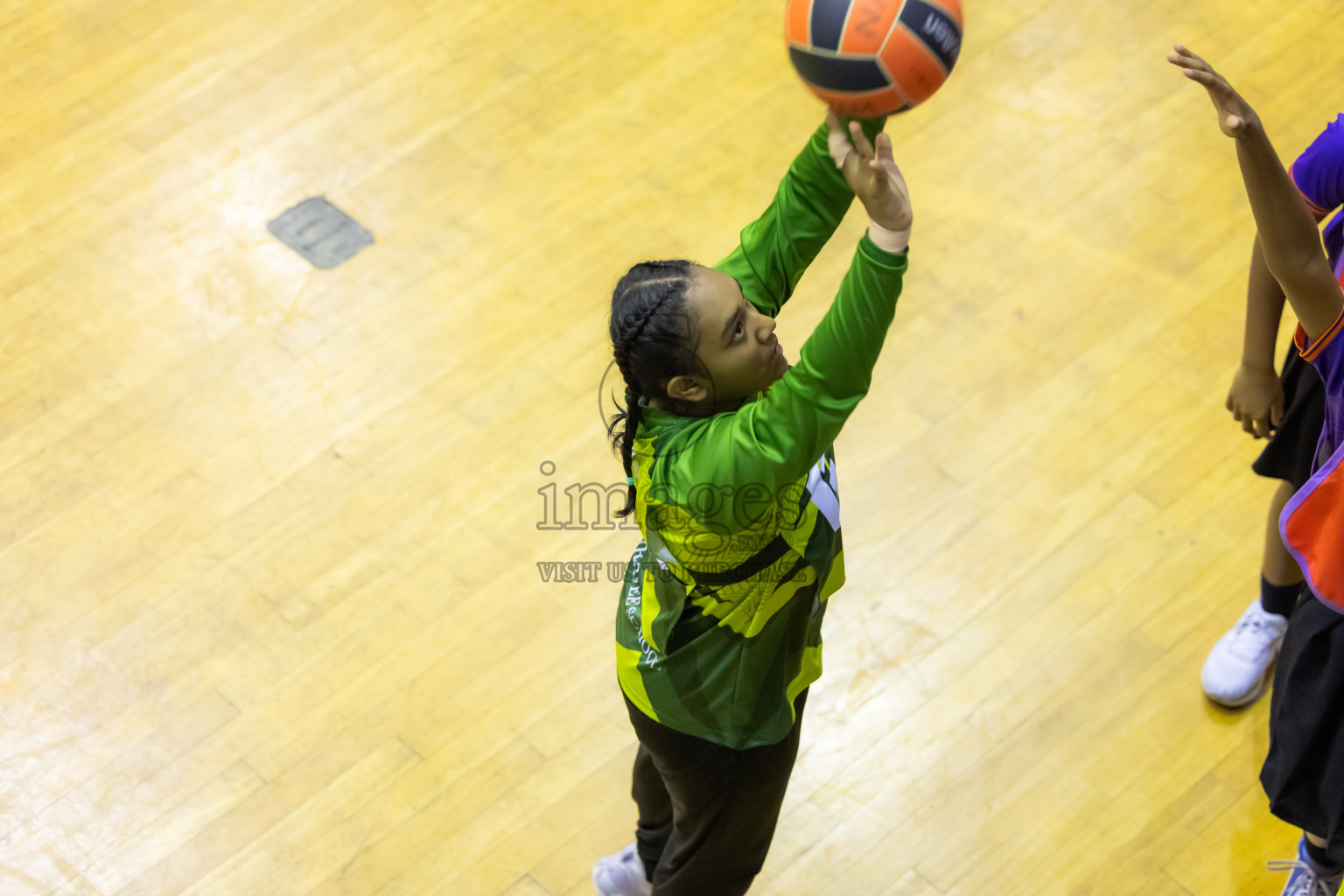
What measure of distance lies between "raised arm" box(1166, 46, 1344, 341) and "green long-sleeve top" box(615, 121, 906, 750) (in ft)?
1.37

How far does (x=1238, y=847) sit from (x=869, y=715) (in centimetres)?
66

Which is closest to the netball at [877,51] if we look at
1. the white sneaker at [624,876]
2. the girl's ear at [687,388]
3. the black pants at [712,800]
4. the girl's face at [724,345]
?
the girl's face at [724,345]

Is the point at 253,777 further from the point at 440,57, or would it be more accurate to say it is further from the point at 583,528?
the point at 440,57

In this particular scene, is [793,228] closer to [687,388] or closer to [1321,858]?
[687,388]

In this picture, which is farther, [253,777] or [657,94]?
[657,94]

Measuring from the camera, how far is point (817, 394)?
1338 mm

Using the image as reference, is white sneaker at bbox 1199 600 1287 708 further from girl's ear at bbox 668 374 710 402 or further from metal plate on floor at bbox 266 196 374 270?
metal plate on floor at bbox 266 196 374 270

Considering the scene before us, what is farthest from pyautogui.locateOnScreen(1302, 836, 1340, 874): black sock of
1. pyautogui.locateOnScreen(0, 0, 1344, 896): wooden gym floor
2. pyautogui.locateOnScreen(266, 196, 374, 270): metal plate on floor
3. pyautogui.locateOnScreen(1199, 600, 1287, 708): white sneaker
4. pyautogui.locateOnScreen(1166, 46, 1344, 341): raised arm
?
pyautogui.locateOnScreen(266, 196, 374, 270): metal plate on floor

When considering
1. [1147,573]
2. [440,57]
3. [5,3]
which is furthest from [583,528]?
[5,3]

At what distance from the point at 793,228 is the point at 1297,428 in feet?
3.31

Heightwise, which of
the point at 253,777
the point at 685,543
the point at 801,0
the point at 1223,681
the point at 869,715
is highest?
the point at 801,0

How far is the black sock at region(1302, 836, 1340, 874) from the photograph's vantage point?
1934mm

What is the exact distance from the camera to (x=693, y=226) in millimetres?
3209

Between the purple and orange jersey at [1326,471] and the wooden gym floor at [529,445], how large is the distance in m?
0.70
